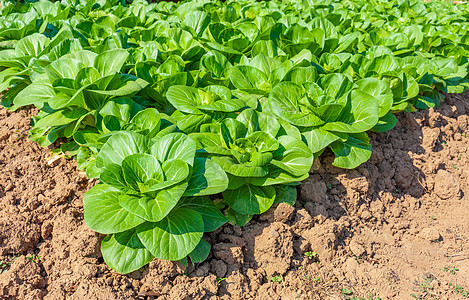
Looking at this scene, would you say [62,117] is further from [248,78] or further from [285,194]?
[285,194]

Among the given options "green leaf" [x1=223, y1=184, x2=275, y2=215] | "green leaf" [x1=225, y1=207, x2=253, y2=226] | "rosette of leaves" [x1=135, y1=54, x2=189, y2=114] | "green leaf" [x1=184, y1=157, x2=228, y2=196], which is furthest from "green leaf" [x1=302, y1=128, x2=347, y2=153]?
"rosette of leaves" [x1=135, y1=54, x2=189, y2=114]

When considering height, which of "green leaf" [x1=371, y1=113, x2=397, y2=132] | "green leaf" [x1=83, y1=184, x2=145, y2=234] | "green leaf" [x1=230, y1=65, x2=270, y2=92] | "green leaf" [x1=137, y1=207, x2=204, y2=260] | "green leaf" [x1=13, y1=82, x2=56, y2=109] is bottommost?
"green leaf" [x1=371, y1=113, x2=397, y2=132]

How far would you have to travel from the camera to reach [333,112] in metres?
3.47

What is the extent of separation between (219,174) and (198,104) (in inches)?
38.1

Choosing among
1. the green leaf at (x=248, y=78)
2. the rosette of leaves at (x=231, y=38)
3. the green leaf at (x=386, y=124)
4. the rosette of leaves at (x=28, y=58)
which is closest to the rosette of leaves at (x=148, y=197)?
the green leaf at (x=248, y=78)

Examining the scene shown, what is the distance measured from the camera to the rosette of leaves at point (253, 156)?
305 centimetres

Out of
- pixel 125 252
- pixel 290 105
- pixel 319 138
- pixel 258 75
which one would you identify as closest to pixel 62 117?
pixel 125 252

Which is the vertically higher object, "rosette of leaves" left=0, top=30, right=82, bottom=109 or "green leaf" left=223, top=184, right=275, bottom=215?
"rosette of leaves" left=0, top=30, right=82, bottom=109

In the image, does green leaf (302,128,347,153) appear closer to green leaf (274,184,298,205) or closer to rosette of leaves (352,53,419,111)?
green leaf (274,184,298,205)

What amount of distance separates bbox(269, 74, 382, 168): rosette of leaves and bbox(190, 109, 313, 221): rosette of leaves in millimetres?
255

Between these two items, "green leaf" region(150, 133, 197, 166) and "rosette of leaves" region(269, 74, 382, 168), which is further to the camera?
"rosette of leaves" region(269, 74, 382, 168)

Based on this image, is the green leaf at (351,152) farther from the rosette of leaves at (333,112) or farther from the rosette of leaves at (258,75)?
the rosette of leaves at (258,75)

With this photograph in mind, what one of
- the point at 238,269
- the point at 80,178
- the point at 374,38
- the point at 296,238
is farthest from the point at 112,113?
the point at 374,38

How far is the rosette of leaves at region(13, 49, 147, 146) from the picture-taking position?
323 cm
